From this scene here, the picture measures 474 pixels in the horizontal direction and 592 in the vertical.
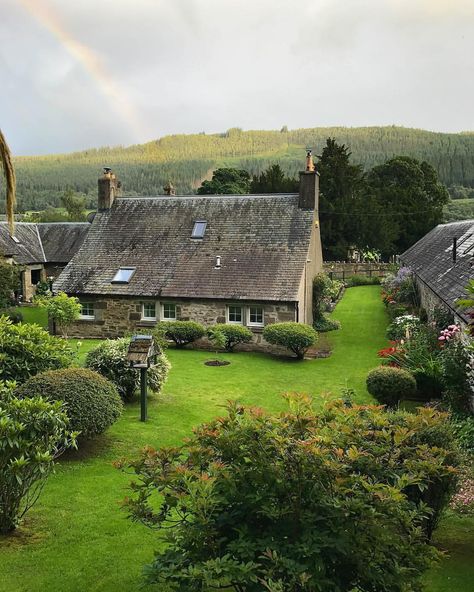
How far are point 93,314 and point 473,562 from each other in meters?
21.7

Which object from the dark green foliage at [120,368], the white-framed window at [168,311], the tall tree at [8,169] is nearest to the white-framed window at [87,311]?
the white-framed window at [168,311]

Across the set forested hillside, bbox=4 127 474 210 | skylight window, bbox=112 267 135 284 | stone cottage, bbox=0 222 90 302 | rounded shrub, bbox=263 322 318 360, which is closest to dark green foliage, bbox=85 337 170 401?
rounded shrub, bbox=263 322 318 360

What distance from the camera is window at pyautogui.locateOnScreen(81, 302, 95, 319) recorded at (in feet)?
86.1

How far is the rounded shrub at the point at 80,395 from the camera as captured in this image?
10.6 metres

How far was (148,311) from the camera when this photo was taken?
83.8 ft

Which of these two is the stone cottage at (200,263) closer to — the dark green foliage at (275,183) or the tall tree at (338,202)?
the tall tree at (338,202)

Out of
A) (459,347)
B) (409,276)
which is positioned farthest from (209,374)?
(409,276)

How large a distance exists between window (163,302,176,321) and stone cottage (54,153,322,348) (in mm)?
48

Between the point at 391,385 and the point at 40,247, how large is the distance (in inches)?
1335

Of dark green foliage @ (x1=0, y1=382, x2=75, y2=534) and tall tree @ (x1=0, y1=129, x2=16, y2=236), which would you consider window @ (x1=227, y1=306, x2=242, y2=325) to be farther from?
tall tree @ (x1=0, y1=129, x2=16, y2=236)

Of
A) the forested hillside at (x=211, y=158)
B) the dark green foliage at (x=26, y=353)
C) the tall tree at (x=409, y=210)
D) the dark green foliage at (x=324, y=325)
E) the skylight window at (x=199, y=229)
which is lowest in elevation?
the dark green foliage at (x=324, y=325)

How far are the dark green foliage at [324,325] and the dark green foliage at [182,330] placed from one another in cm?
753

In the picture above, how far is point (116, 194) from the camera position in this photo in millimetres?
30297

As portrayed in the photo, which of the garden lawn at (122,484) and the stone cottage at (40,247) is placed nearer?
the garden lawn at (122,484)
